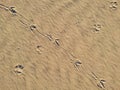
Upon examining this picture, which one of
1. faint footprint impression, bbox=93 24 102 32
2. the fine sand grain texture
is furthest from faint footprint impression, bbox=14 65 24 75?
faint footprint impression, bbox=93 24 102 32

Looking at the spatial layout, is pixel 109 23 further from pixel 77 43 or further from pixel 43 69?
pixel 43 69

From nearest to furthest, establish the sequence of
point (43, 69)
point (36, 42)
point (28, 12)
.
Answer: point (43, 69), point (36, 42), point (28, 12)

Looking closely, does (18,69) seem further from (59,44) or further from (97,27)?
(97,27)

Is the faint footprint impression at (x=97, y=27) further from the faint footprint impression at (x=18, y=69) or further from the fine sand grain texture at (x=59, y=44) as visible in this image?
the faint footprint impression at (x=18, y=69)

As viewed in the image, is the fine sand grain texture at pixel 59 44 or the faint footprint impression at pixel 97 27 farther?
the faint footprint impression at pixel 97 27

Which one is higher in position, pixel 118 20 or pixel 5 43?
pixel 118 20

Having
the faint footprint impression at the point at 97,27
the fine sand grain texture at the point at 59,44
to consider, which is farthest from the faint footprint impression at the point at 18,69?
the faint footprint impression at the point at 97,27

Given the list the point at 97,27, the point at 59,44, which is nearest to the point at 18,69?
the point at 59,44

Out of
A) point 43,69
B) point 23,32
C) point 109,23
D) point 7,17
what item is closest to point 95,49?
point 109,23
